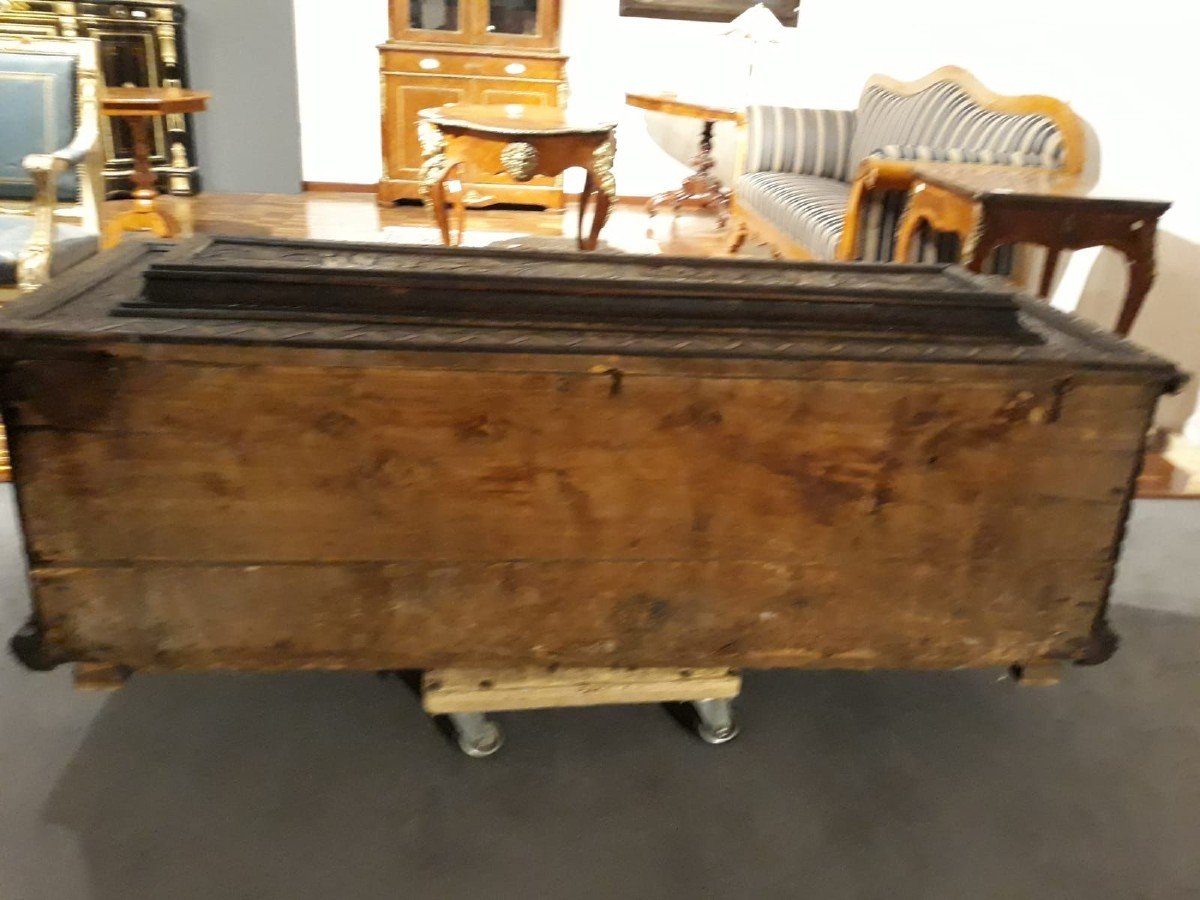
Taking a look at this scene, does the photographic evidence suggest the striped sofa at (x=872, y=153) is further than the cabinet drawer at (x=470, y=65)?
No

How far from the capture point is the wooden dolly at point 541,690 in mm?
1487

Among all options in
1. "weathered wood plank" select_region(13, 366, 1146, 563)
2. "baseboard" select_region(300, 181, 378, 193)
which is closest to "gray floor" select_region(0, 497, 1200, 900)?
"weathered wood plank" select_region(13, 366, 1146, 563)

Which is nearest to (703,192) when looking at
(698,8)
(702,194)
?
(702,194)

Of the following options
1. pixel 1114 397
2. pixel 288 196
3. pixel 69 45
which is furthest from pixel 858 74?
pixel 1114 397

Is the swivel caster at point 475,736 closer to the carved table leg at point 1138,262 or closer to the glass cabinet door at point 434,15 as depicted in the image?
the carved table leg at point 1138,262

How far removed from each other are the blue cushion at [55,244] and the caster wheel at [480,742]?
1.83 m

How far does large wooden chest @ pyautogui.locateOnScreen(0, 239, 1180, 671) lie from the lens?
1245 millimetres

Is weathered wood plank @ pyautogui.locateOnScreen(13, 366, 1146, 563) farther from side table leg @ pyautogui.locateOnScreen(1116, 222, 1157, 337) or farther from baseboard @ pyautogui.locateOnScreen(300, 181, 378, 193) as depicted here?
baseboard @ pyautogui.locateOnScreen(300, 181, 378, 193)

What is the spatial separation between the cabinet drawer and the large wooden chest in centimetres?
437

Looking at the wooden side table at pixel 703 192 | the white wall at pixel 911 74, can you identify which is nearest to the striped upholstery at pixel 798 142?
the white wall at pixel 911 74

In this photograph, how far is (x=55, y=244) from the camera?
258 cm

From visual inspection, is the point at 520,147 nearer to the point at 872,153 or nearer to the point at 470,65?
the point at 872,153

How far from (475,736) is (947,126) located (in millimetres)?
3202

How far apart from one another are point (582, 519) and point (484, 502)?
0.47 ft
